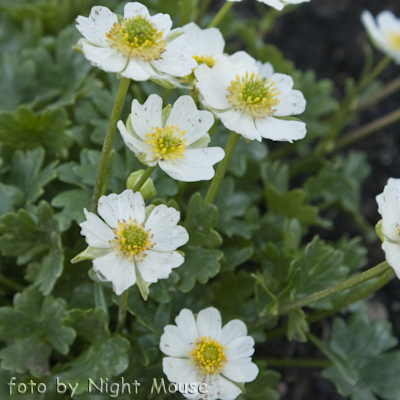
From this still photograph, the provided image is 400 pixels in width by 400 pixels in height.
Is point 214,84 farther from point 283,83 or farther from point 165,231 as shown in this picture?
point 165,231

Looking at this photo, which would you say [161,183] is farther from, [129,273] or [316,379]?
[316,379]

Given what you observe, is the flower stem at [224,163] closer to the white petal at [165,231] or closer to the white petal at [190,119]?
the white petal at [190,119]

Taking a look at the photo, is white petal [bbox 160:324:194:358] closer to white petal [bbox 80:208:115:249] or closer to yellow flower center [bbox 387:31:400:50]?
white petal [bbox 80:208:115:249]

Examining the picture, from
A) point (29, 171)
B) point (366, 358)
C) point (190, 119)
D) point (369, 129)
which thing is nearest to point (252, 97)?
point (190, 119)

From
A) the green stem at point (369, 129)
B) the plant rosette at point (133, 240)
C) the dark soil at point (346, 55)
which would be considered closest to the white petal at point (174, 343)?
the plant rosette at point (133, 240)

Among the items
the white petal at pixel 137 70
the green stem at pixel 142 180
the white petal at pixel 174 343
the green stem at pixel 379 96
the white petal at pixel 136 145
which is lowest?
the white petal at pixel 174 343

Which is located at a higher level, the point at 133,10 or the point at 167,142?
the point at 133,10

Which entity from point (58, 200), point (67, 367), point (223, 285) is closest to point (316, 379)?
point (223, 285)
